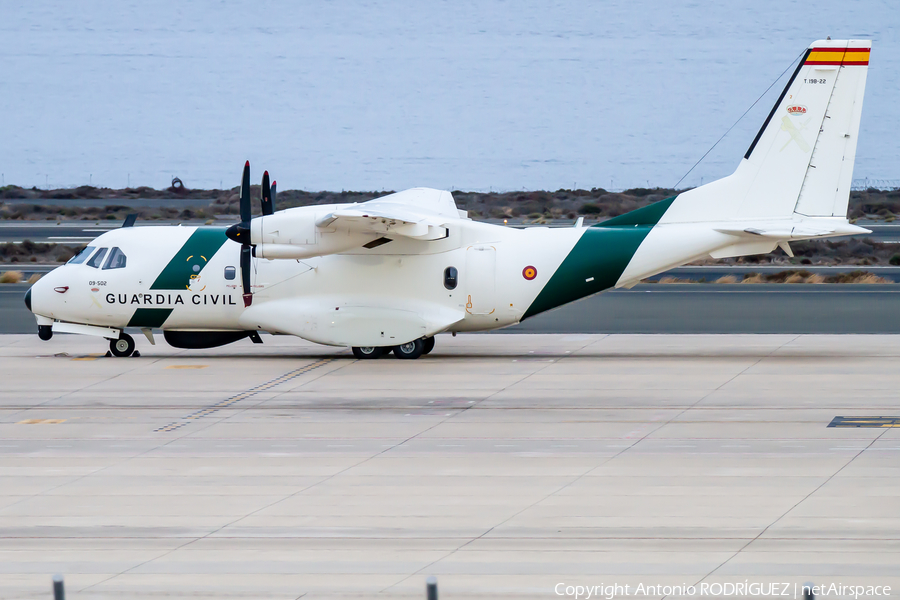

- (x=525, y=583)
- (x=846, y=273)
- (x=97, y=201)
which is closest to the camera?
(x=525, y=583)

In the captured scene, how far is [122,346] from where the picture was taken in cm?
2641

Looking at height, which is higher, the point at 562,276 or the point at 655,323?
the point at 562,276

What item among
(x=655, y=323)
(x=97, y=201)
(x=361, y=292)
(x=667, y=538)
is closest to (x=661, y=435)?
(x=667, y=538)

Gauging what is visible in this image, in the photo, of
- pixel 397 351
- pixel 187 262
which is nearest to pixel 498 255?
pixel 397 351

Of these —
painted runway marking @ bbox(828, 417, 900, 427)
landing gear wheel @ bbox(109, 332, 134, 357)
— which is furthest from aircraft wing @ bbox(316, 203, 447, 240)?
painted runway marking @ bbox(828, 417, 900, 427)

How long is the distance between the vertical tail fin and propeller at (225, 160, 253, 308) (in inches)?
385

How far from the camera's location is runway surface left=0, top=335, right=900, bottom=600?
35.4ft

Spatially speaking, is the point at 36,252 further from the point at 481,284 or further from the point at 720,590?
the point at 720,590

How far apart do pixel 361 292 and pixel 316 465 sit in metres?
9.94

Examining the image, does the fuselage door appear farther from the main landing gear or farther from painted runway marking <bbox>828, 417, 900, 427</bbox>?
painted runway marking <bbox>828, 417, 900, 427</bbox>

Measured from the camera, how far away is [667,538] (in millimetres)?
11680

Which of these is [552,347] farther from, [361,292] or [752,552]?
[752,552]

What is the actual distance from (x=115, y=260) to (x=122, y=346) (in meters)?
2.18

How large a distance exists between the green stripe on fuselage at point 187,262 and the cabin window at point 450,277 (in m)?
5.47
